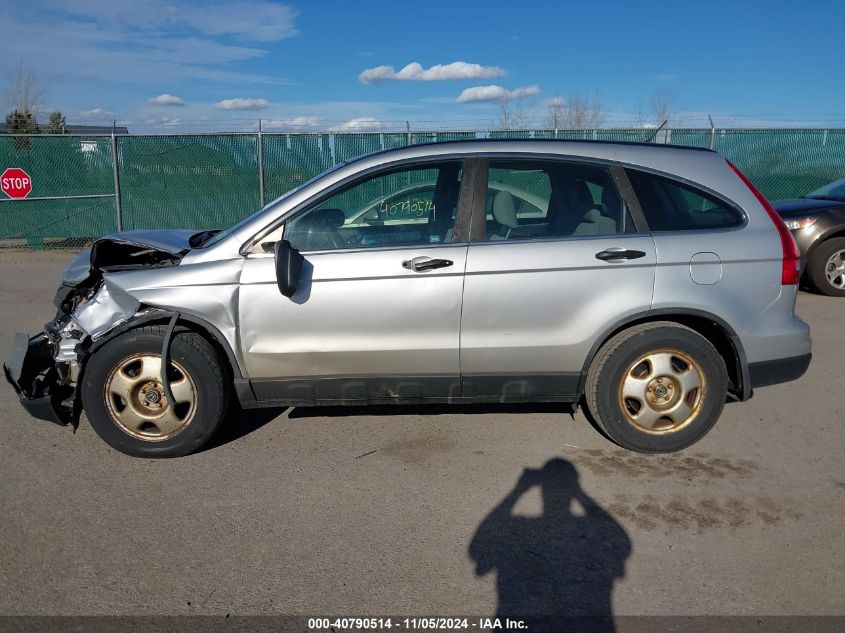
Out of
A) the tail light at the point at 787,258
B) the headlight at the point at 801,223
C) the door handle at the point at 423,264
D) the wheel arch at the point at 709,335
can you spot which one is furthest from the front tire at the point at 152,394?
the headlight at the point at 801,223

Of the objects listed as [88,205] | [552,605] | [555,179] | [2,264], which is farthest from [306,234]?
[88,205]

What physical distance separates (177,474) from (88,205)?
1177 centimetres

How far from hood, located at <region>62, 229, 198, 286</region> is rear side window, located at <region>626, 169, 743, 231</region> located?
2.89 metres

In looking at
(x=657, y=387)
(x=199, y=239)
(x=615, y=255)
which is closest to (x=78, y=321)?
(x=199, y=239)

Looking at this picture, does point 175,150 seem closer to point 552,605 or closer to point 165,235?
point 165,235

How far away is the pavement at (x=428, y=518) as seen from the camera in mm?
3010

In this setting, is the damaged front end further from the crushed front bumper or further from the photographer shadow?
the photographer shadow

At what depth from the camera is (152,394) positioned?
423cm

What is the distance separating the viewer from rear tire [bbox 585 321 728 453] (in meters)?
4.24

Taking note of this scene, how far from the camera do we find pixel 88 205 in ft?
46.6

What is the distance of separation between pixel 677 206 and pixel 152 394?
3383 mm

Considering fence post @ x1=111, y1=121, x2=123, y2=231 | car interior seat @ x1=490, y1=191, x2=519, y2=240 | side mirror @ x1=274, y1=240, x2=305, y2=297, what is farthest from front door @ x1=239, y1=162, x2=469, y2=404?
fence post @ x1=111, y1=121, x2=123, y2=231

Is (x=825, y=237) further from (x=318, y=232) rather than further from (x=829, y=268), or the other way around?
(x=318, y=232)

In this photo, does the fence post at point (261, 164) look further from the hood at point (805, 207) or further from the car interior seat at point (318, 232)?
the car interior seat at point (318, 232)
